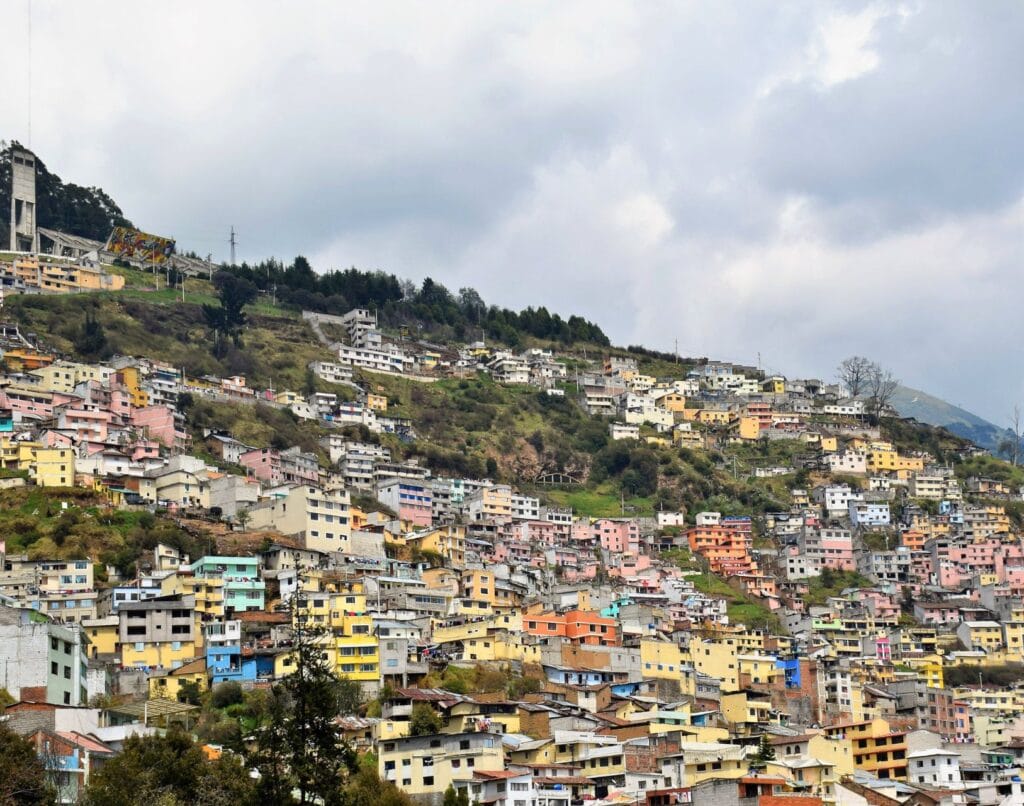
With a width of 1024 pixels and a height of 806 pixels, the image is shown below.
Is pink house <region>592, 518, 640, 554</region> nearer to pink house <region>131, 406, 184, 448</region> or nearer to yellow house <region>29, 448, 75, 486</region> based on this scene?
pink house <region>131, 406, 184, 448</region>

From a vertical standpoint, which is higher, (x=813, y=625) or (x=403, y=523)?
(x=403, y=523)

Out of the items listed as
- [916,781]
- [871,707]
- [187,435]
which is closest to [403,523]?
[187,435]

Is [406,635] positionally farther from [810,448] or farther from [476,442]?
[810,448]

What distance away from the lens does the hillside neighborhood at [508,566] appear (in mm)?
47938

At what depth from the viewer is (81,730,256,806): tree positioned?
32875mm

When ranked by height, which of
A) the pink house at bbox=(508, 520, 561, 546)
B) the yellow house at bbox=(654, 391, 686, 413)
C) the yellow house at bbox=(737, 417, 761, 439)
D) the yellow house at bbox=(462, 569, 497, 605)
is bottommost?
the yellow house at bbox=(462, 569, 497, 605)

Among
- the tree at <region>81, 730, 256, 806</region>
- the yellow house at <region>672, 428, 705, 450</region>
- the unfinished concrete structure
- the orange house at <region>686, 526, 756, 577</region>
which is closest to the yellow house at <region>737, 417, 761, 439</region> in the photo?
the yellow house at <region>672, 428, 705, 450</region>

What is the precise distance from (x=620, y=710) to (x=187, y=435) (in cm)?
3861

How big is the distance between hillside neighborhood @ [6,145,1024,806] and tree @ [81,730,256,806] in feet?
4.65

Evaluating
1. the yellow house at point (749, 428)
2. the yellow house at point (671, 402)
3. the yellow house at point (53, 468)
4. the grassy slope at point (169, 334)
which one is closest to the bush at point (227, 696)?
the yellow house at point (53, 468)

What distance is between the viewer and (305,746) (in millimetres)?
31984

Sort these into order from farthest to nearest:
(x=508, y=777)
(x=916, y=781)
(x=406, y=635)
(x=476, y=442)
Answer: (x=476, y=442) → (x=406, y=635) → (x=916, y=781) → (x=508, y=777)

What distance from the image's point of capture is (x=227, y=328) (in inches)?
4269

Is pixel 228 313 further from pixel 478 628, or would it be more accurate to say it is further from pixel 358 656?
pixel 358 656
